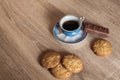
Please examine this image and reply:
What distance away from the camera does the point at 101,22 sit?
1.01 m

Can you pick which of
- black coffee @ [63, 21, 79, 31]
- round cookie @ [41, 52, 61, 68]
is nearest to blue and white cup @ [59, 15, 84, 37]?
black coffee @ [63, 21, 79, 31]

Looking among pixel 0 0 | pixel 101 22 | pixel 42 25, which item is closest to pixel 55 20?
pixel 42 25

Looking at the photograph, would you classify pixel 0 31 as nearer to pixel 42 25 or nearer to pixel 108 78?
pixel 42 25

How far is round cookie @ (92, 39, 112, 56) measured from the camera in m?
0.90

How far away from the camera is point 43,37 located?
99 centimetres

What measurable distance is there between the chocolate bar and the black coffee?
0.14ft

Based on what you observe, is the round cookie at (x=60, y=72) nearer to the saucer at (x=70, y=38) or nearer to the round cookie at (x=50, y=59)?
the round cookie at (x=50, y=59)

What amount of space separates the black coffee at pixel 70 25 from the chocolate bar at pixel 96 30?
4 cm

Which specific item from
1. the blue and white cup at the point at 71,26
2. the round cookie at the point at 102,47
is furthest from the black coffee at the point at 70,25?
the round cookie at the point at 102,47

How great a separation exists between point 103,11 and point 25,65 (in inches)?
17.9

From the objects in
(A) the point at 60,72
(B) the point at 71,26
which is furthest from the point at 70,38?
(A) the point at 60,72

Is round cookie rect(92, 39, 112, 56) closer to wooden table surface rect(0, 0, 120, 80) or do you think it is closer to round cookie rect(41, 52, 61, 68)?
wooden table surface rect(0, 0, 120, 80)

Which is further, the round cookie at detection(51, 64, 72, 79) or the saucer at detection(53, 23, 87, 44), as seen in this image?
the saucer at detection(53, 23, 87, 44)

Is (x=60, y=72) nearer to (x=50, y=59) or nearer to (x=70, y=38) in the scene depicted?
(x=50, y=59)
